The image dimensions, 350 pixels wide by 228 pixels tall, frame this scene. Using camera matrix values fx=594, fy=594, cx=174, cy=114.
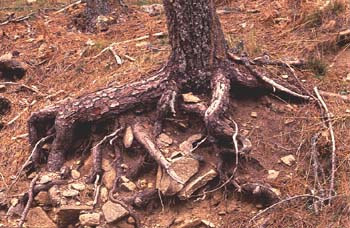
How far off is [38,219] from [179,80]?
1.38m

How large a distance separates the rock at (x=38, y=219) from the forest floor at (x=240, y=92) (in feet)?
0.11

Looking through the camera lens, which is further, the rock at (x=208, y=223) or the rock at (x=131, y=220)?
the rock at (x=131, y=220)

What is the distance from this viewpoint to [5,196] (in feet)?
14.1

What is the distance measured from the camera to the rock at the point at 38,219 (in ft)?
13.1

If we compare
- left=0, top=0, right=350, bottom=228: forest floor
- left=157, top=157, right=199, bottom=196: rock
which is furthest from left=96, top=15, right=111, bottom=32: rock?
left=157, top=157, right=199, bottom=196: rock

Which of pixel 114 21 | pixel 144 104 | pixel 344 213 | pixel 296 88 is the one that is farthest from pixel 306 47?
pixel 114 21

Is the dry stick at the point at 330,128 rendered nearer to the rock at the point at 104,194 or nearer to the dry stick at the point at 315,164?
the dry stick at the point at 315,164

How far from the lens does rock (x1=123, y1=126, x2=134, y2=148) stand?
4.16 metres

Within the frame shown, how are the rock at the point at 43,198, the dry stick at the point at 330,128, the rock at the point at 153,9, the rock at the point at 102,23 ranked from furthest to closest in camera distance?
the rock at the point at 153,9, the rock at the point at 102,23, the rock at the point at 43,198, the dry stick at the point at 330,128

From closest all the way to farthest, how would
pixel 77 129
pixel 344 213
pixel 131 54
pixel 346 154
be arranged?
pixel 344 213
pixel 346 154
pixel 77 129
pixel 131 54

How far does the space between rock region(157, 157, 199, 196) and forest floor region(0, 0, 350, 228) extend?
106 millimetres

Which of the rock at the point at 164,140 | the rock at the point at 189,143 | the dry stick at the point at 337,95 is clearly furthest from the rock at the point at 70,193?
the dry stick at the point at 337,95

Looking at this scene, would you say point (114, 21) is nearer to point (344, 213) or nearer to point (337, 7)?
point (337, 7)

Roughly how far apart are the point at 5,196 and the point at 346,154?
2397 millimetres
